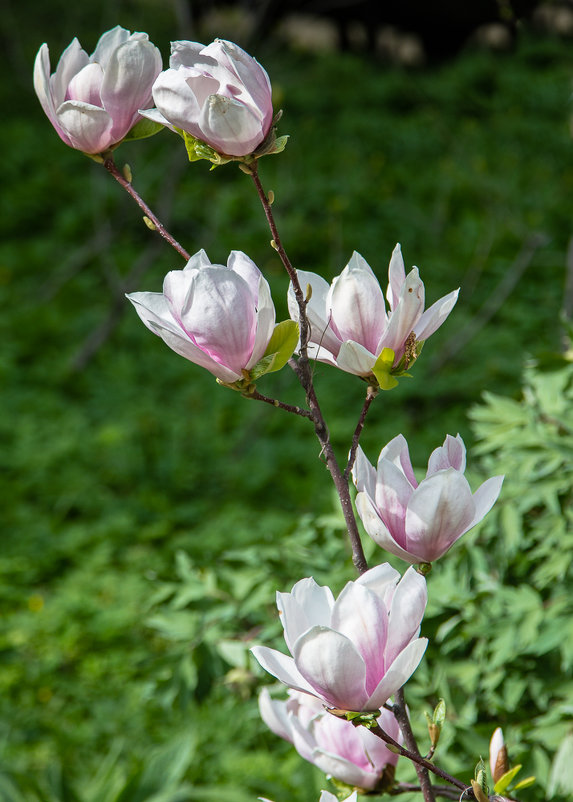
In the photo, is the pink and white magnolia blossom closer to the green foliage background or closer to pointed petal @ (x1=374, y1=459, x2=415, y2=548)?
pointed petal @ (x1=374, y1=459, x2=415, y2=548)

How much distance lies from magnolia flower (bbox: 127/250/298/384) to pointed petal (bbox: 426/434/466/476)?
15cm

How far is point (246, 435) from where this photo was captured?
366 centimetres

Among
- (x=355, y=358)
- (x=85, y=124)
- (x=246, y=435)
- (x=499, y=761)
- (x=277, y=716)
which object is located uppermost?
(x=85, y=124)

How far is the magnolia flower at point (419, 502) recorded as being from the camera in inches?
24.1

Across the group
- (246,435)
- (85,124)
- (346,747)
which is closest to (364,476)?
(346,747)

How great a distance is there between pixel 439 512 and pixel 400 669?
12 centimetres

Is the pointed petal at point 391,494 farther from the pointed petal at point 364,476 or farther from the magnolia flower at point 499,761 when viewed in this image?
the magnolia flower at point 499,761

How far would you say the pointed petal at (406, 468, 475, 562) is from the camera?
24.0 inches

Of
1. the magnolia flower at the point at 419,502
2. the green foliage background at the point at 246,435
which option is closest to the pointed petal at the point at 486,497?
the magnolia flower at the point at 419,502

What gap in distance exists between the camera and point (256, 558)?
1525mm

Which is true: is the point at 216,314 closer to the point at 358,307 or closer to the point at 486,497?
the point at 358,307

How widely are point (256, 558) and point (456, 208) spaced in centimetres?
436

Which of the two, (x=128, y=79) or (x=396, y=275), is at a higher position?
(x=128, y=79)

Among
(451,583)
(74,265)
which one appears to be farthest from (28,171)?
(451,583)
